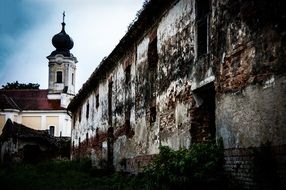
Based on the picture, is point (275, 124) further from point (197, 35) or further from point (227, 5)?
point (197, 35)

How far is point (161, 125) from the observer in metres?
11.7

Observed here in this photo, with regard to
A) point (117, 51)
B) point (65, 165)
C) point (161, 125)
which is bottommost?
point (65, 165)

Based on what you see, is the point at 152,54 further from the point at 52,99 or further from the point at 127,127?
the point at 52,99

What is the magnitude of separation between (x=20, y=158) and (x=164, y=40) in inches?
1039

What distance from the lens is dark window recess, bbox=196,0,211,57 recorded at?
31.1ft

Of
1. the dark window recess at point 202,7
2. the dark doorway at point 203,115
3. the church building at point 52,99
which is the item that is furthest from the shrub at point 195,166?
the church building at point 52,99

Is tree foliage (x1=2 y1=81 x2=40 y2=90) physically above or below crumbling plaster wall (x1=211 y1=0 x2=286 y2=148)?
above

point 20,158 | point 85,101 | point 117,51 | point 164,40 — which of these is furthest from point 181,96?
point 20,158

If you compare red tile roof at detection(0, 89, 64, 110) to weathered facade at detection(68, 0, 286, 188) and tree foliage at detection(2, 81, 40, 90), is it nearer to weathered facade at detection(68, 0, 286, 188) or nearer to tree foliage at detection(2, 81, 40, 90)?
tree foliage at detection(2, 81, 40, 90)

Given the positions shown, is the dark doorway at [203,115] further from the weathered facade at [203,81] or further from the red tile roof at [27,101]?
the red tile roof at [27,101]

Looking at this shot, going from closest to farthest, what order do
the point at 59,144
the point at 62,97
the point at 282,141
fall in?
the point at 282,141, the point at 59,144, the point at 62,97

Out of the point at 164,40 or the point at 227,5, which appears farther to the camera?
the point at 164,40

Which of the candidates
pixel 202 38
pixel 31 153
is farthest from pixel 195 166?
pixel 31 153

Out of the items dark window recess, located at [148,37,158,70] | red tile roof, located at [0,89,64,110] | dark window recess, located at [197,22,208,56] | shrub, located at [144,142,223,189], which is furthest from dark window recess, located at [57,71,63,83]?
shrub, located at [144,142,223,189]
